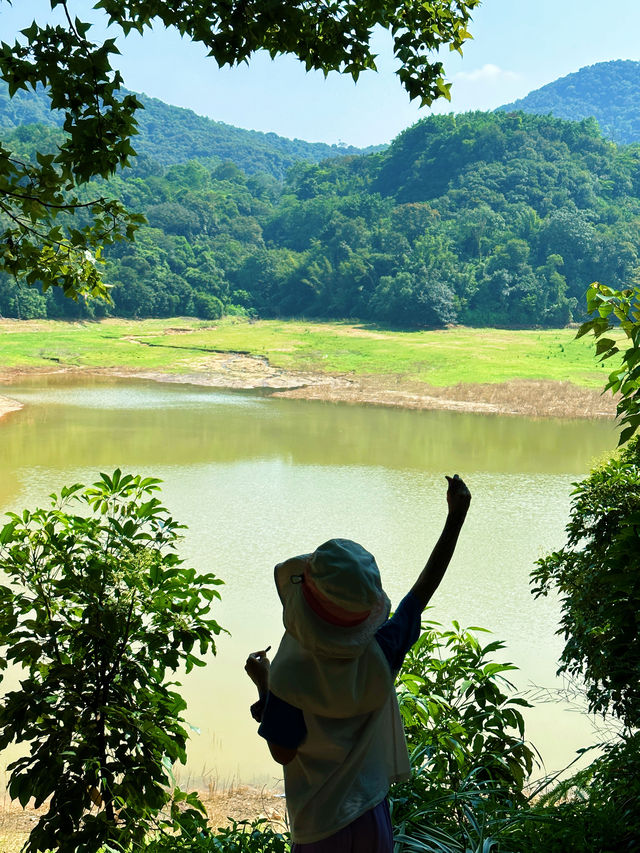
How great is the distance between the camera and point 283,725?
4.25 feet

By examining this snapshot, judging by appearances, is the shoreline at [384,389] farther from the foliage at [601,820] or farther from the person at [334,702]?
the person at [334,702]

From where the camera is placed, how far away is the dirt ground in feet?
10.6

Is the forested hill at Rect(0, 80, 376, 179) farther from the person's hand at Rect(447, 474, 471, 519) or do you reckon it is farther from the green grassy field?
the person's hand at Rect(447, 474, 471, 519)

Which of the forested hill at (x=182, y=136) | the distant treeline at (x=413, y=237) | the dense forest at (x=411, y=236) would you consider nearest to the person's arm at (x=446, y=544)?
the distant treeline at (x=413, y=237)

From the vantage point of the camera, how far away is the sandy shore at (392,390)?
62.2ft

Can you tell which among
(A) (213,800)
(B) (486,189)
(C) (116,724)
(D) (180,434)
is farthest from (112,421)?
(B) (486,189)

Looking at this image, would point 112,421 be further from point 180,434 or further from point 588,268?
point 588,268

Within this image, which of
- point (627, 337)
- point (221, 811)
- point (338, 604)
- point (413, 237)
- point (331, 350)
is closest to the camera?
point (338, 604)

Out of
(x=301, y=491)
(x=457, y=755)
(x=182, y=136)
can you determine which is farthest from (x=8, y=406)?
→ (x=182, y=136)

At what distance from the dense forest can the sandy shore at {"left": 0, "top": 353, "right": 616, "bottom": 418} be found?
483 inches

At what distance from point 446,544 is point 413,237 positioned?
136 ft

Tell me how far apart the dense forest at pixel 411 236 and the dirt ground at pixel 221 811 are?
31257 millimetres

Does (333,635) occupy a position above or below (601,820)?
above

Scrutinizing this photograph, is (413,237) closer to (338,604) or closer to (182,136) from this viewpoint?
(338,604)
